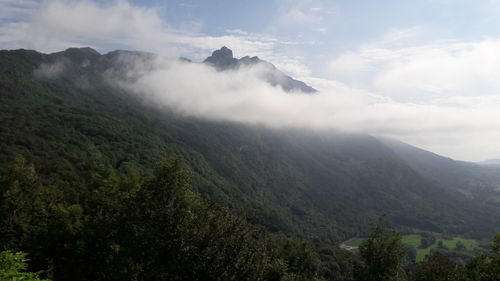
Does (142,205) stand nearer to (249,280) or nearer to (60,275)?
(249,280)

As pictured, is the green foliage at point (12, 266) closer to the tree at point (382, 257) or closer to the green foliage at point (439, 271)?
the tree at point (382, 257)

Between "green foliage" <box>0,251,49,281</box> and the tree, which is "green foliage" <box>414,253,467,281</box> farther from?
"green foliage" <box>0,251,49,281</box>

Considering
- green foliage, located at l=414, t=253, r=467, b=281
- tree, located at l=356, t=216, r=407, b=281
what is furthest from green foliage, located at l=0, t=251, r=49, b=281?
green foliage, located at l=414, t=253, r=467, b=281

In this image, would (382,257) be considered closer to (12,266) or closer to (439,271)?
(439,271)

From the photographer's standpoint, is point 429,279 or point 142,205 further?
point 429,279

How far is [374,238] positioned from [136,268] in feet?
81.7

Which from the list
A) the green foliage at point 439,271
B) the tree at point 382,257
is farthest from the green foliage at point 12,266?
the green foliage at point 439,271

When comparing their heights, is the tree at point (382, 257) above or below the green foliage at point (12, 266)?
below

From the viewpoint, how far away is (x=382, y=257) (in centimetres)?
3431

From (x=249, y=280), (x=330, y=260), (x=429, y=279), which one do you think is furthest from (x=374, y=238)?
(x=330, y=260)

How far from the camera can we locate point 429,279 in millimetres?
34344

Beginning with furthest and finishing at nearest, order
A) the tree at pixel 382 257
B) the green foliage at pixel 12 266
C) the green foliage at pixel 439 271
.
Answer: the tree at pixel 382 257
the green foliage at pixel 439 271
the green foliage at pixel 12 266

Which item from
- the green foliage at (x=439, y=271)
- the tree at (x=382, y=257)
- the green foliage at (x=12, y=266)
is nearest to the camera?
the green foliage at (x=12, y=266)

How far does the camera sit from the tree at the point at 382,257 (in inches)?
1328
